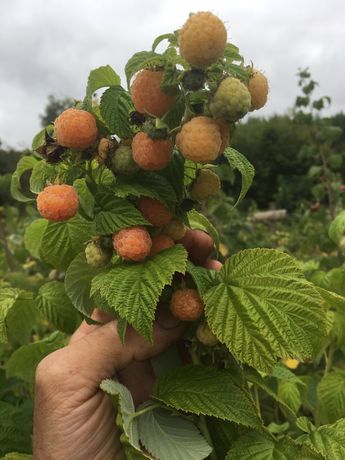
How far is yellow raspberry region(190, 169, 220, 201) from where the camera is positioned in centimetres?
104

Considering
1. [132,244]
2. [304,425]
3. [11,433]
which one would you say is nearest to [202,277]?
[132,244]

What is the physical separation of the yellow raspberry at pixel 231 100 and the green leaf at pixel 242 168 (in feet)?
0.61

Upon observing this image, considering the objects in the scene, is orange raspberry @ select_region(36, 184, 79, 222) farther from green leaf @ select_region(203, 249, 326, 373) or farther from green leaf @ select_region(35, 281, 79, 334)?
green leaf @ select_region(35, 281, 79, 334)

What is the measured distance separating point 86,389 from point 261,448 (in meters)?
0.39

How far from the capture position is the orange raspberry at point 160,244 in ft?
3.31

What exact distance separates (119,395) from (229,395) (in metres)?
0.22

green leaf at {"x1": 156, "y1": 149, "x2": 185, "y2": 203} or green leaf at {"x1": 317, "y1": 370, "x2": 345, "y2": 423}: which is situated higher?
green leaf at {"x1": 156, "y1": 149, "x2": 185, "y2": 203}

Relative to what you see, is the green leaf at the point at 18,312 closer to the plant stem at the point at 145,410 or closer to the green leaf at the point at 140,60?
the plant stem at the point at 145,410

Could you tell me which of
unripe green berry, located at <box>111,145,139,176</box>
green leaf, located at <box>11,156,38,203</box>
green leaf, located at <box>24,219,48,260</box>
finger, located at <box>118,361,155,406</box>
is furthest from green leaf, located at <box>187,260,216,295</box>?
green leaf, located at <box>24,219,48,260</box>

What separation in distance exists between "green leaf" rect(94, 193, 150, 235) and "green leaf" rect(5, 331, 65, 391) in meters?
0.78

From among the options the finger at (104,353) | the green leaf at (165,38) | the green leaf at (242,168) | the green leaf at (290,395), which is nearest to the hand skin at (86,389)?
the finger at (104,353)

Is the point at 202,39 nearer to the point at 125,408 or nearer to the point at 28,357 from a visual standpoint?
the point at 125,408

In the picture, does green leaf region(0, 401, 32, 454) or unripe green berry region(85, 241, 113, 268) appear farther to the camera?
green leaf region(0, 401, 32, 454)

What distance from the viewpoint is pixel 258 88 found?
3.03ft
